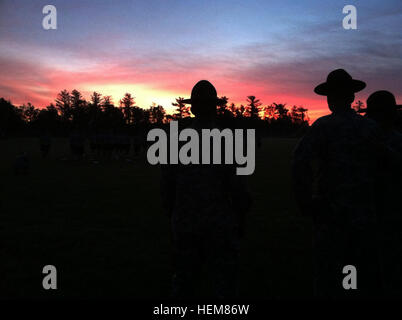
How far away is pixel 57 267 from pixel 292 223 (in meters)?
4.67

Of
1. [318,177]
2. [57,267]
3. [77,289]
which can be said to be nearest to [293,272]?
[318,177]

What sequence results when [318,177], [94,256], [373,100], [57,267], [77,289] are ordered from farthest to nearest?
1. [94,256]
2. [57,267]
3. [77,289]
4. [373,100]
5. [318,177]

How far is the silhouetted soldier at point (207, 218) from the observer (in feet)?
8.71

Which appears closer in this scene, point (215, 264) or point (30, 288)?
point (215, 264)

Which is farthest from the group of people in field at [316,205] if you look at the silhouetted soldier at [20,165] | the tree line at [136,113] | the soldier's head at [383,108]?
the tree line at [136,113]

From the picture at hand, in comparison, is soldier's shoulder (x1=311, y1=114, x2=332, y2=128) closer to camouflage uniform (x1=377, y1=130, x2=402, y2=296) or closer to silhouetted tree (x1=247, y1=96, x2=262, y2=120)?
camouflage uniform (x1=377, y1=130, x2=402, y2=296)

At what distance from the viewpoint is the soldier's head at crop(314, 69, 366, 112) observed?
291 centimetres

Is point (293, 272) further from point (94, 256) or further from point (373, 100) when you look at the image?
point (94, 256)

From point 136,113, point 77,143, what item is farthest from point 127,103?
point 77,143

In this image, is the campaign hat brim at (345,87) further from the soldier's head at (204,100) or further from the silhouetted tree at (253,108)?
the silhouetted tree at (253,108)

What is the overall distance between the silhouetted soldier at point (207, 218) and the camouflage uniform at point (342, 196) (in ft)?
1.89

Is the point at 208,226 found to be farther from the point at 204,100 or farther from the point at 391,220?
the point at 391,220

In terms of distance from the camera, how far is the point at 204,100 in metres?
2.72
